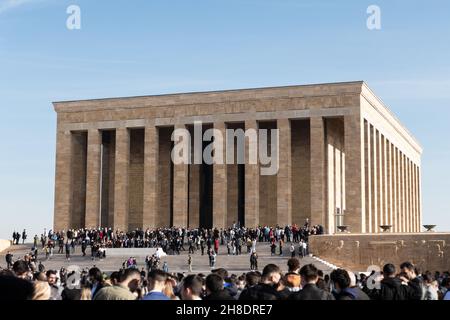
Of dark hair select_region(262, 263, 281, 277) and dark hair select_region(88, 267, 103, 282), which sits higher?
dark hair select_region(262, 263, 281, 277)

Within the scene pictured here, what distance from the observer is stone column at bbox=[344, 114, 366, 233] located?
4738cm

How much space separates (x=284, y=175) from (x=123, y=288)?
1642 inches

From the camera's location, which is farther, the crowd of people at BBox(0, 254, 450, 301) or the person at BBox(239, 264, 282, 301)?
the person at BBox(239, 264, 282, 301)

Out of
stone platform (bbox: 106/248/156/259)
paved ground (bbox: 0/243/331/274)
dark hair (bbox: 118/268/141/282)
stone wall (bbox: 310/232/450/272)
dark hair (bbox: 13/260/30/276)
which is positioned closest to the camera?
dark hair (bbox: 118/268/141/282)

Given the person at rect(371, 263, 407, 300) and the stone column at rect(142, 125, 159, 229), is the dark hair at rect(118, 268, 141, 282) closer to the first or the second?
the person at rect(371, 263, 407, 300)

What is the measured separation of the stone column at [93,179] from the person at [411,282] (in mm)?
43958

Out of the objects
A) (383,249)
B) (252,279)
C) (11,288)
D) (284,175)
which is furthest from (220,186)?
(11,288)

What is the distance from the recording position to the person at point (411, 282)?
896cm

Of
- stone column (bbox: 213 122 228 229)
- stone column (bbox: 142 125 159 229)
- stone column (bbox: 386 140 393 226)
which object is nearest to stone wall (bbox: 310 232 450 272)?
stone column (bbox: 213 122 228 229)

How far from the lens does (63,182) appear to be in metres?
53.7

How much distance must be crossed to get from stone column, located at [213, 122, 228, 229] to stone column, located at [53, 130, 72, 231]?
36.0 ft

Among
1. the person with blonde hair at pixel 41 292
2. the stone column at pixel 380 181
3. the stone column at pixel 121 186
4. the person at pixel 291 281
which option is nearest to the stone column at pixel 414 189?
the stone column at pixel 380 181

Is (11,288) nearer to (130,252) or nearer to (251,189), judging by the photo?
(130,252)

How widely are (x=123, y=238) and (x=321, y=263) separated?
1257 cm
